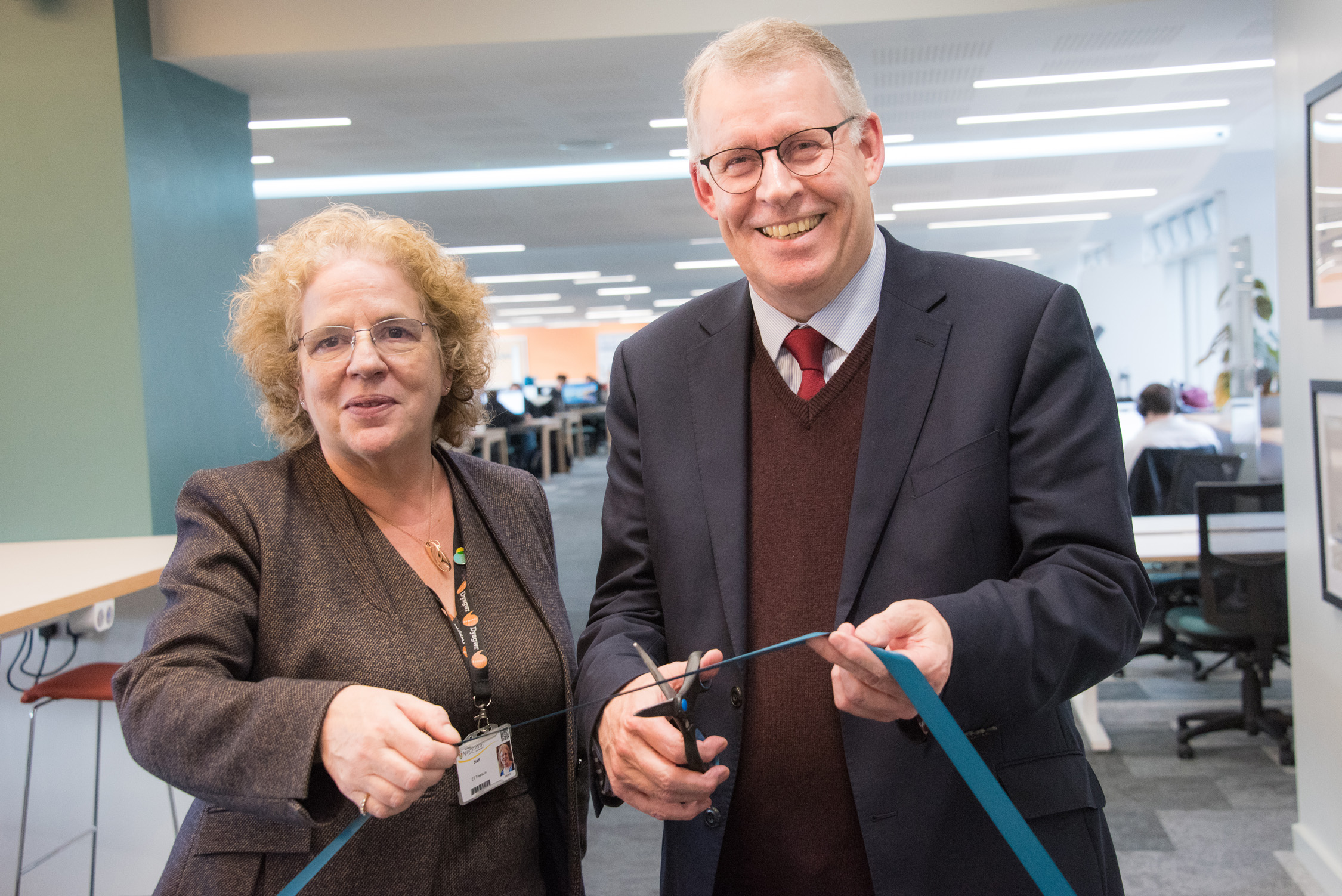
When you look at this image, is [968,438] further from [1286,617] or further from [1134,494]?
[1134,494]

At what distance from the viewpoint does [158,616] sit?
1265 mm

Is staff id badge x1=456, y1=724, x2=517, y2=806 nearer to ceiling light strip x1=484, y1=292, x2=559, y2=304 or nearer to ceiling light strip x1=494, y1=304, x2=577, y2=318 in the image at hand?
ceiling light strip x1=484, y1=292, x2=559, y2=304

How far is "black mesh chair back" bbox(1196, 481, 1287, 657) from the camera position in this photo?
4059 millimetres

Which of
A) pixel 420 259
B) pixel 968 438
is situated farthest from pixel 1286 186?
pixel 420 259

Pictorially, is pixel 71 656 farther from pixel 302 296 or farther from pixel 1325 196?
pixel 1325 196

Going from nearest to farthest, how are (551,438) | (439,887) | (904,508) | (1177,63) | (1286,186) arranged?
1. (904,508)
2. (439,887)
3. (1286,186)
4. (1177,63)
5. (551,438)

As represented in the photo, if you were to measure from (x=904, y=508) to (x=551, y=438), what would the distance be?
50.6ft

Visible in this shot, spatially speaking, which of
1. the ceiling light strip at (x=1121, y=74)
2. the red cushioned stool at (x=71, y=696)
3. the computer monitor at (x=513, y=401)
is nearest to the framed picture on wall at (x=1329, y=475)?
the ceiling light strip at (x=1121, y=74)

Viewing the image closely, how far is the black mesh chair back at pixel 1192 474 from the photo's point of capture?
540 centimetres

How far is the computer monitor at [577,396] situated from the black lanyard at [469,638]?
60.4 feet

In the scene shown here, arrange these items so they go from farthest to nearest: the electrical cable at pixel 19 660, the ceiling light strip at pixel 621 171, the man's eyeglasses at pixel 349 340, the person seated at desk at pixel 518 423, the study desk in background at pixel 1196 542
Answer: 1. the person seated at desk at pixel 518 423
2. the ceiling light strip at pixel 621 171
3. the study desk in background at pixel 1196 542
4. the electrical cable at pixel 19 660
5. the man's eyeglasses at pixel 349 340

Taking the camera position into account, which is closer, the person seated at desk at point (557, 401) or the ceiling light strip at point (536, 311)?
the person seated at desk at point (557, 401)

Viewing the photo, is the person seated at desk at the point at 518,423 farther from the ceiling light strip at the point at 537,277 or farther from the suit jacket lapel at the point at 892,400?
the suit jacket lapel at the point at 892,400

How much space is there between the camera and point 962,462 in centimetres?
120
